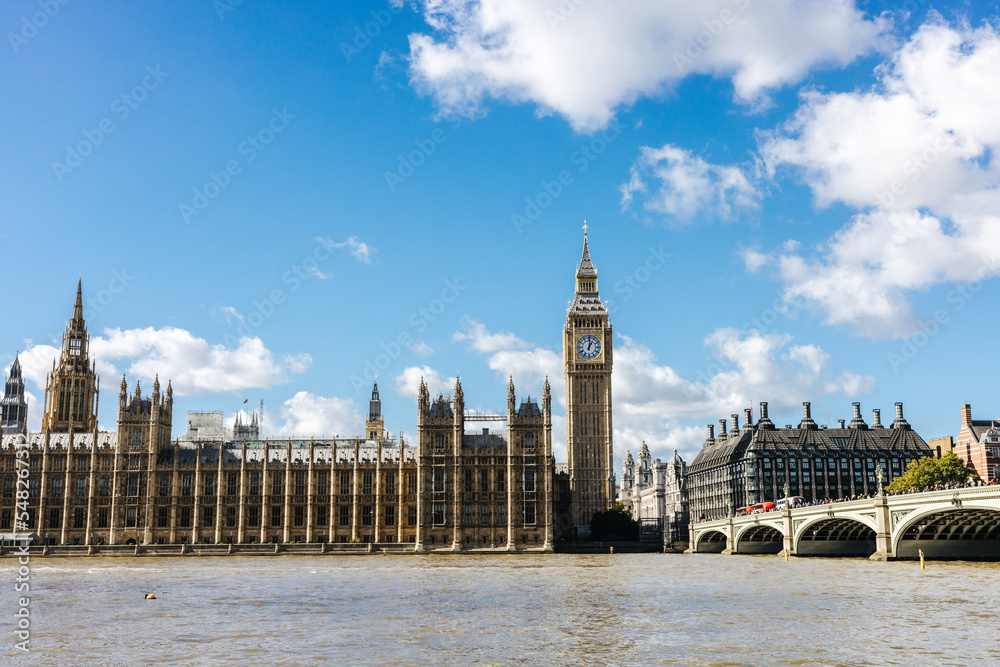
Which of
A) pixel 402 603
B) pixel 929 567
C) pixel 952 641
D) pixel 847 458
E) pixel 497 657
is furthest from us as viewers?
pixel 847 458

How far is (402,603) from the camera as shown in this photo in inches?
2108

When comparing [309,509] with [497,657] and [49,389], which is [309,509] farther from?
[497,657]

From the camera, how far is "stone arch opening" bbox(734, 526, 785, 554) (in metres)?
128

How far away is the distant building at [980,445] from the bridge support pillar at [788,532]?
54090mm

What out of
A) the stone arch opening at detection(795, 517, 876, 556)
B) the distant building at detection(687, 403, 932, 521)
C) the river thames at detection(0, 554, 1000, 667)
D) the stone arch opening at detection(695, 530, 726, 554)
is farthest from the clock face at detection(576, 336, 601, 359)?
the river thames at detection(0, 554, 1000, 667)

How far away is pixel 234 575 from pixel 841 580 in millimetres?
49210

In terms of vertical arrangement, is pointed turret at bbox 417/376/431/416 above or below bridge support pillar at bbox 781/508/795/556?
above

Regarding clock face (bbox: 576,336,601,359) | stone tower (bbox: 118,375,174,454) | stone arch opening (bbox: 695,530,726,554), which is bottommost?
stone arch opening (bbox: 695,530,726,554)

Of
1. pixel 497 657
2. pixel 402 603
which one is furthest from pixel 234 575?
pixel 497 657

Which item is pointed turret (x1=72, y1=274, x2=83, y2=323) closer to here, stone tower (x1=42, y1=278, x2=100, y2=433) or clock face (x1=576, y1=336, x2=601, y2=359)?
stone tower (x1=42, y1=278, x2=100, y2=433)

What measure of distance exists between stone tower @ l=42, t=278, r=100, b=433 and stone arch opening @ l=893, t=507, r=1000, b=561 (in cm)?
14214

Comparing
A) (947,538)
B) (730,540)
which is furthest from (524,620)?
(730,540)

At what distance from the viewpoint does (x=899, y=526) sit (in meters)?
84.4

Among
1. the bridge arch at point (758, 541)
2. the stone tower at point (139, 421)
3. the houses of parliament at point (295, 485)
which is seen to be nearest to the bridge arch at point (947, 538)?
the bridge arch at point (758, 541)
